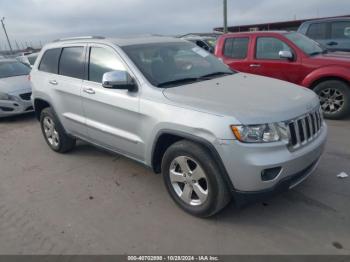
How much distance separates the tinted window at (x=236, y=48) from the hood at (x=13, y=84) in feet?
16.3

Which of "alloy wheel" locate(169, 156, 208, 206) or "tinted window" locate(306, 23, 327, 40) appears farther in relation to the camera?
"tinted window" locate(306, 23, 327, 40)

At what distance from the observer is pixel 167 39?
13.6 feet

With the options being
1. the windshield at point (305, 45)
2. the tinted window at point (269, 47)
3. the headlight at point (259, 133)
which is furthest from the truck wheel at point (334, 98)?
the headlight at point (259, 133)

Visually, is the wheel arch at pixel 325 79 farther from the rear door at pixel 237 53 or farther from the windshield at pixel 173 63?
the windshield at pixel 173 63

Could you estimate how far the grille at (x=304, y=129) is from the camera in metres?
2.67

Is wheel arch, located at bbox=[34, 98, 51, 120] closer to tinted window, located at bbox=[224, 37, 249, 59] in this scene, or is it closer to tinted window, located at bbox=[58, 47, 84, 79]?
tinted window, located at bbox=[58, 47, 84, 79]

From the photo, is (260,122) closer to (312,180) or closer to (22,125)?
(312,180)

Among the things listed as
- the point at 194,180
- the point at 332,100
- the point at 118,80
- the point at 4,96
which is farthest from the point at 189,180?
the point at 4,96

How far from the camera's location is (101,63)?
3781 mm

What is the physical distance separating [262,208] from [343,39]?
6.47 metres

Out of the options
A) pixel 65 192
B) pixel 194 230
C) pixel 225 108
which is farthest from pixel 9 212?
pixel 225 108

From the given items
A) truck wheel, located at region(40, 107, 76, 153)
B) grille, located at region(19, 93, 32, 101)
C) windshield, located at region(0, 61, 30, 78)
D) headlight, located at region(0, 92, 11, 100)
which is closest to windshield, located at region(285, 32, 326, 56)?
truck wheel, located at region(40, 107, 76, 153)

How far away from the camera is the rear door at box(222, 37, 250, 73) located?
21.3 ft

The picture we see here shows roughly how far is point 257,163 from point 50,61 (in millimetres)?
3783
